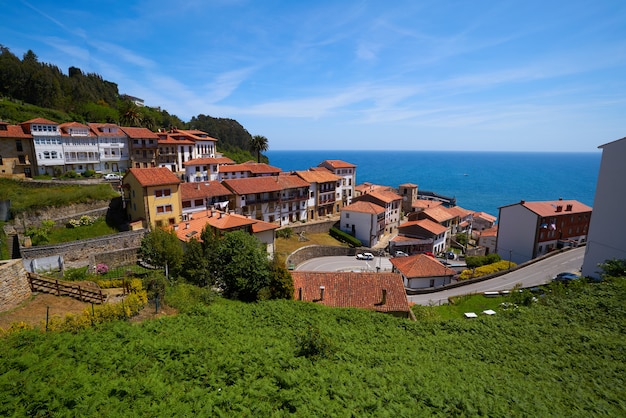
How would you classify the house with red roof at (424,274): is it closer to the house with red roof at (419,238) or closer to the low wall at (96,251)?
the house with red roof at (419,238)

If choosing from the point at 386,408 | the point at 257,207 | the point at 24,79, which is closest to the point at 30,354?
the point at 386,408

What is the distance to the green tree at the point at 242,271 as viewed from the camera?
81.7 ft

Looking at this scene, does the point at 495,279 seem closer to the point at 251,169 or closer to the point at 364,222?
the point at 364,222

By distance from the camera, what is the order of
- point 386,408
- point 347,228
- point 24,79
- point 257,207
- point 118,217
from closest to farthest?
point 386,408, point 118,217, point 257,207, point 347,228, point 24,79

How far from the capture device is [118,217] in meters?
38.7

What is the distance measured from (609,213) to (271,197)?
42.6 m

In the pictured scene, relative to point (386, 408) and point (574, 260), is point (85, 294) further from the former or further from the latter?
point (574, 260)

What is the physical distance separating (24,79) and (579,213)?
126568 mm

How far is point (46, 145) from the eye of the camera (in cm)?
4941

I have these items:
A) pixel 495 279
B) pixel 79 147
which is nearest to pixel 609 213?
pixel 495 279

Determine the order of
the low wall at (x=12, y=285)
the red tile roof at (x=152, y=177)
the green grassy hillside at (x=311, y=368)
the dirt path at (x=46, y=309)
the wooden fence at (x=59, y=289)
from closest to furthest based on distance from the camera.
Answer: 1. the green grassy hillside at (x=311, y=368)
2. the dirt path at (x=46, y=309)
3. the low wall at (x=12, y=285)
4. the wooden fence at (x=59, y=289)
5. the red tile roof at (x=152, y=177)

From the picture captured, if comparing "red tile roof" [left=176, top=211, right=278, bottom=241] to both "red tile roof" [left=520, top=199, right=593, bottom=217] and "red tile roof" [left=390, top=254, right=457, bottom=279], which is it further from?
"red tile roof" [left=520, top=199, right=593, bottom=217]

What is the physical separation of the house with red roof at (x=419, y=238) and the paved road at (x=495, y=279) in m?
5.68

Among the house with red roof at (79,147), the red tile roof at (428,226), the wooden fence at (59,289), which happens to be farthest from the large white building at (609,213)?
the house with red roof at (79,147)
